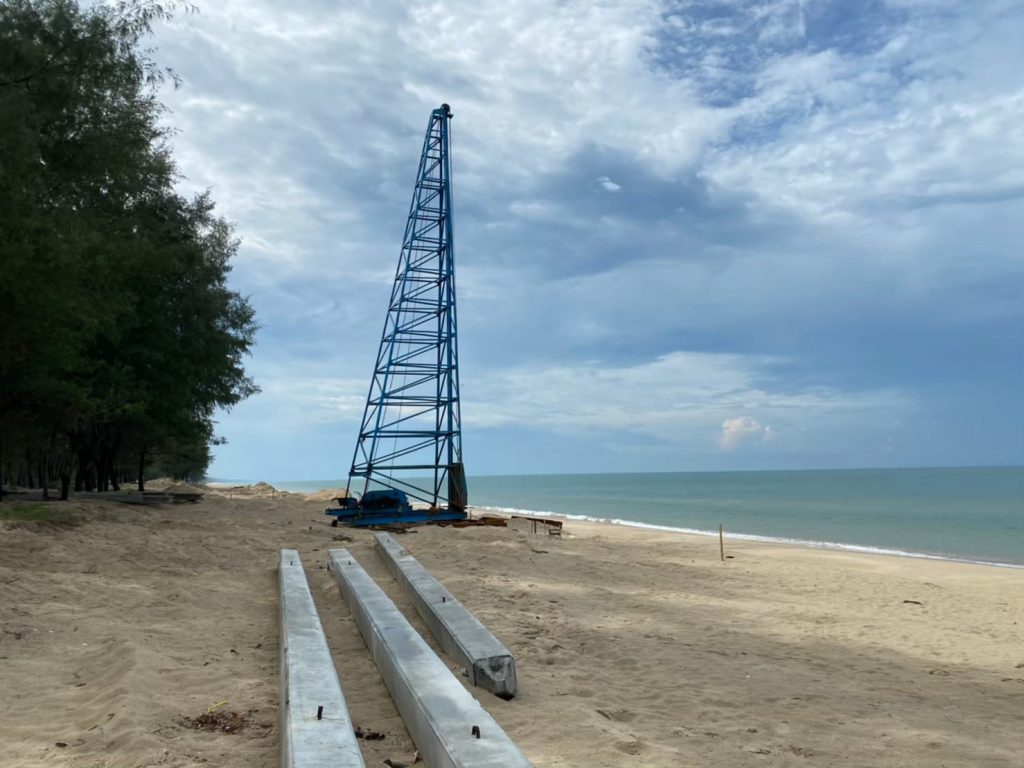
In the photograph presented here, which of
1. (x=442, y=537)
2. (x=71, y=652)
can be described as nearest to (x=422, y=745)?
(x=71, y=652)

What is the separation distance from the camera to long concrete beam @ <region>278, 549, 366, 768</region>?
11.6 ft

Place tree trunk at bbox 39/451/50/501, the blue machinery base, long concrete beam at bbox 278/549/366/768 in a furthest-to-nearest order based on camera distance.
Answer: the blue machinery base → tree trunk at bbox 39/451/50/501 → long concrete beam at bbox 278/549/366/768

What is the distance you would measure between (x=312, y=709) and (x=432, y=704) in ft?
2.20

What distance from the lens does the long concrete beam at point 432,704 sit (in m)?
3.64

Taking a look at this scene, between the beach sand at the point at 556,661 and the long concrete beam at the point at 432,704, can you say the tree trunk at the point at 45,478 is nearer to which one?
the beach sand at the point at 556,661

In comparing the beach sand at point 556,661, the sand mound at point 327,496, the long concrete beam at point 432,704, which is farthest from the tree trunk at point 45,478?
the long concrete beam at point 432,704

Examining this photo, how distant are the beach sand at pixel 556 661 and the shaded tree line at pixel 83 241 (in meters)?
3.43

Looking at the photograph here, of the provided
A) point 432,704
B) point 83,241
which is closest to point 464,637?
point 432,704

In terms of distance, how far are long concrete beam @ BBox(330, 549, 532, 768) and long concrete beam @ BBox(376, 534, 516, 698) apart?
1.37 feet

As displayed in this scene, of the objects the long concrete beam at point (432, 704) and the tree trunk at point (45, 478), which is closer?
the long concrete beam at point (432, 704)

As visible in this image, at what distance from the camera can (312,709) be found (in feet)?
13.6

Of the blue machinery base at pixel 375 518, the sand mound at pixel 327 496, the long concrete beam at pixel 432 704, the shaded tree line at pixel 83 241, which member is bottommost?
the long concrete beam at pixel 432 704

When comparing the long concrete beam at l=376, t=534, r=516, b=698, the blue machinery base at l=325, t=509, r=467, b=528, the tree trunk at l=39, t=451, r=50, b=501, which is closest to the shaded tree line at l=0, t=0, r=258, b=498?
the tree trunk at l=39, t=451, r=50, b=501

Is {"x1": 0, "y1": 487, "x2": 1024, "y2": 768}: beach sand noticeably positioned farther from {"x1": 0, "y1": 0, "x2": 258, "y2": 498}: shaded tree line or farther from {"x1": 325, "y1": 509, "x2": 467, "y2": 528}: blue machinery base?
Result: {"x1": 325, "y1": 509, "x2": 467, "y2": 528}: blue machinery base
